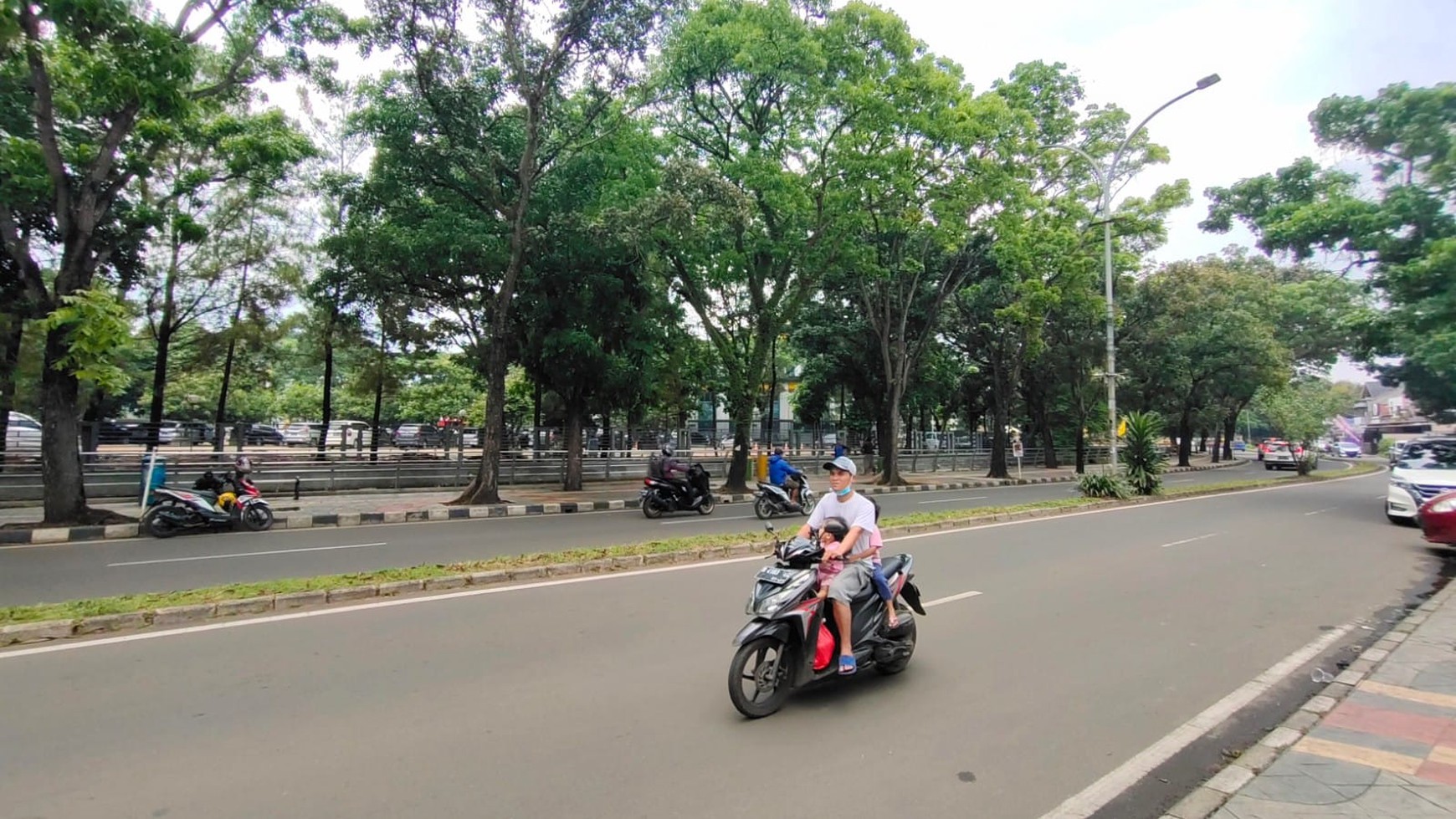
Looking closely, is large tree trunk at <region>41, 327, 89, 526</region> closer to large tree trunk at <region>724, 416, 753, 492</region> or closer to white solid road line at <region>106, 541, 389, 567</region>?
white solid road line at <region>106, 541, 389, 567</region>

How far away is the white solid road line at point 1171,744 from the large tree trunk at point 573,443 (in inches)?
676

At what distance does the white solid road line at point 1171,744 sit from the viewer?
129 inches

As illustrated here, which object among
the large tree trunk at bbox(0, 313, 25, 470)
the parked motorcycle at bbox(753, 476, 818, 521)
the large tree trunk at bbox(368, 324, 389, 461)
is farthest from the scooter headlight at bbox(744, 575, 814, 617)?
the large tree trunk at bbox(368, 324, 389, 461)

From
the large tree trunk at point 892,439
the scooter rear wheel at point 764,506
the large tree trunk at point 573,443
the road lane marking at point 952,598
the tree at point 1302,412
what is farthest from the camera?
the tree at point 1302,412

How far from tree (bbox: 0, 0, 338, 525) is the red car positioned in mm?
18563

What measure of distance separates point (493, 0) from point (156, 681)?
47.3ft

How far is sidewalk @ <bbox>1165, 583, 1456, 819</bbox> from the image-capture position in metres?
3.21

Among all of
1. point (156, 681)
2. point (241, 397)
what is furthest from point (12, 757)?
point (241, 397)

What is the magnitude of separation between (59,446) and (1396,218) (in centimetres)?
2611

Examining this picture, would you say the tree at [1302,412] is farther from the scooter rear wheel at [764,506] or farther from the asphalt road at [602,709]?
the asphalt road at [602,709]

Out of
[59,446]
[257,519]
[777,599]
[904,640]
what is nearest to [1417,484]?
[904,640]

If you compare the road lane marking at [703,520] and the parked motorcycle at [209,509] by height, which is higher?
the parked motorcycle at [209,509]

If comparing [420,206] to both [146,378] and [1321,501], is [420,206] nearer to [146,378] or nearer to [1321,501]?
[1321,501]

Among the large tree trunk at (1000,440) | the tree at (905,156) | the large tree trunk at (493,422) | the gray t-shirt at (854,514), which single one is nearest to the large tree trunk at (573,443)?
the large tree trunk at (493,422)
